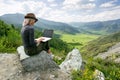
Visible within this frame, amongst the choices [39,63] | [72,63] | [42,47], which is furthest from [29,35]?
[72,63]

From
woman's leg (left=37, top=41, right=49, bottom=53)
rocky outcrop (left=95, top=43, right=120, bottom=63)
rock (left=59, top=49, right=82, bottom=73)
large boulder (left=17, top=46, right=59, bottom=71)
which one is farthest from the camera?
rocky outcrop (left=95, top=43, right=120, bottom=63)

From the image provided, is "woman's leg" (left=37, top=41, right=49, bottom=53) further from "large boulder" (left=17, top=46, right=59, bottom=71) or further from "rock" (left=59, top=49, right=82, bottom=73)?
"rock" (left=59, top=49, right=82, bottom=73)

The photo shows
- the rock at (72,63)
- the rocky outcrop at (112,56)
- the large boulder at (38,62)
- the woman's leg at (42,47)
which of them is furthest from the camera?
the rocky outcrop at (112,56)

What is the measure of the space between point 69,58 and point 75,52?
0.67 m

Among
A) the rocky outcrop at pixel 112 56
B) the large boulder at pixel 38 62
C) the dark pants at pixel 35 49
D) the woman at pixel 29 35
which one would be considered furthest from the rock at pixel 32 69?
the rocky outcrop at pixel 112 56

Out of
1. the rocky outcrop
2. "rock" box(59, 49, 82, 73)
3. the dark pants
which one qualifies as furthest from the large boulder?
the rocky outcrop

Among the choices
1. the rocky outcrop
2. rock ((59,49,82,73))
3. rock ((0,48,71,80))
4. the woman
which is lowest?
the rocky outcrop

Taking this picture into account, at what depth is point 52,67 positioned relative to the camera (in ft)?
36.4

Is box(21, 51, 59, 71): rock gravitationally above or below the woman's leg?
below

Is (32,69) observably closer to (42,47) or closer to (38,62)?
(38,62)

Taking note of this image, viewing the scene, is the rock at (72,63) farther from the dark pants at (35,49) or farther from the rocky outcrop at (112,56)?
the rocky outcrop at (112,56)

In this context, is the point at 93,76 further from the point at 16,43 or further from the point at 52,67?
the point at 16,43

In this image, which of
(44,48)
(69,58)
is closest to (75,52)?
(69,58)

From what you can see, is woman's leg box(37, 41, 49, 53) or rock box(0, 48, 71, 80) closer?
rock box(0, 48, 71, 80)
